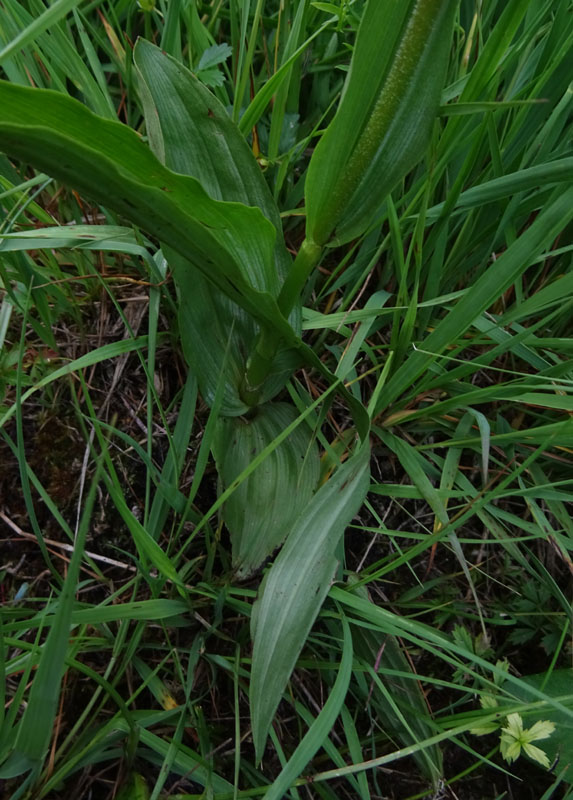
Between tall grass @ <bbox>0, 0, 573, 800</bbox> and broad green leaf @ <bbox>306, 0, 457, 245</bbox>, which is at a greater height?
broad green leaf @ <bbox>306, 0, 457, 245</bbox>

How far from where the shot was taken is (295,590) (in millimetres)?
750

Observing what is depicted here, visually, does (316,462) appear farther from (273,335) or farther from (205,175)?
(205,175)

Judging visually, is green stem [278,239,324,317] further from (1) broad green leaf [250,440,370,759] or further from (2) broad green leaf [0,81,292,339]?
(1) broad green leaf [250,440,370,759]

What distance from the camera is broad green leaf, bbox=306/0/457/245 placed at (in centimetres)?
59

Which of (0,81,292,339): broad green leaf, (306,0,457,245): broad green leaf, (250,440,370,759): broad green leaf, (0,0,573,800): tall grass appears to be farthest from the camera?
(0,0,573,800): tall grass

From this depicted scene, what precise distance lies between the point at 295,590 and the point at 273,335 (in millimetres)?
336

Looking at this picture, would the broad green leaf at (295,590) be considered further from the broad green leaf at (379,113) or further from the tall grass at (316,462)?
the broad green leaf at (379,113)

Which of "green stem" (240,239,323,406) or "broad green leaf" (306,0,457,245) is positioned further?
"green stem" (240,239,323,406)

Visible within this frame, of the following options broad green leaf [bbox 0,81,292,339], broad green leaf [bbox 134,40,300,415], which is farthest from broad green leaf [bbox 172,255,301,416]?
broad green leaf [bbox 0,81,292,339]

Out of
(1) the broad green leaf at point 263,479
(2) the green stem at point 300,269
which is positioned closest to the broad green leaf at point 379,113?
(2) the green stem at point 300,269

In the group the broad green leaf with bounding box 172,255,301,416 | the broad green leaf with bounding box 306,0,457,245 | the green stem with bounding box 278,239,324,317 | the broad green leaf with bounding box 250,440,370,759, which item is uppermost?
the broad green leaf with bounding box 306,0,457,245

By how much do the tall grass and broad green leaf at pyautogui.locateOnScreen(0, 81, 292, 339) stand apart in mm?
79

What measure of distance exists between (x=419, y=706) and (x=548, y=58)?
102 centimetres

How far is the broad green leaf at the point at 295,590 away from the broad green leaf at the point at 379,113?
36 cm
